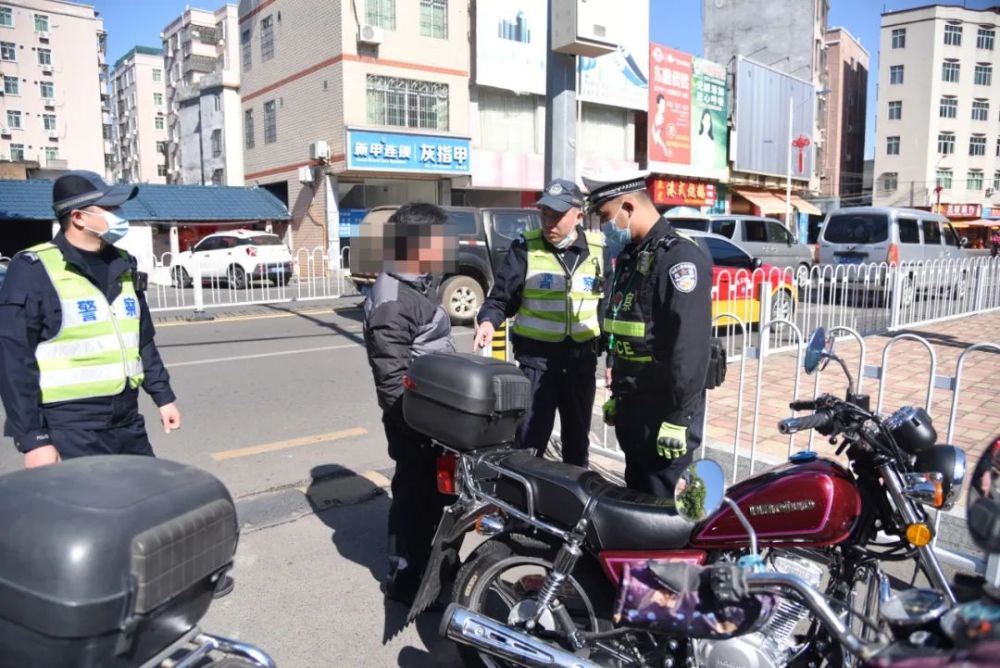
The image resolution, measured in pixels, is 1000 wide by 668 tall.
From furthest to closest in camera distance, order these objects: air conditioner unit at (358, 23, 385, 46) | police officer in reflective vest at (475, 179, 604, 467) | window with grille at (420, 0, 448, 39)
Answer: window with grille at (420, 0, 448, 39), air conditioner unit at (358, 23, 385, 46), police officer in reflective vest at (475, 179, 604, 467)

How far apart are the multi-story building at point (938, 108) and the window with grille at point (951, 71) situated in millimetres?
74

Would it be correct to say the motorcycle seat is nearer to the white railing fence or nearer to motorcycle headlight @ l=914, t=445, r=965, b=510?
motorcycle headlight @ l=914, t=445, r=965, b=510

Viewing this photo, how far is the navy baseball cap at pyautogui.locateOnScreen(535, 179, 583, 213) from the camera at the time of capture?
3635 millimetres

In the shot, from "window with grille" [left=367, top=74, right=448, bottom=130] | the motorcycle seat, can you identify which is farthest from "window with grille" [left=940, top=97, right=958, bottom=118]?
the motorcycle seat

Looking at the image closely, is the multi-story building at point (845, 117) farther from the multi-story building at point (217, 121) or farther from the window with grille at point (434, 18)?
the multi-story building at point (217, 121)

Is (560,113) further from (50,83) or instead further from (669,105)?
(50,83)

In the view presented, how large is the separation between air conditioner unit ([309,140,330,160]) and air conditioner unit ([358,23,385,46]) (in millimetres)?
3236

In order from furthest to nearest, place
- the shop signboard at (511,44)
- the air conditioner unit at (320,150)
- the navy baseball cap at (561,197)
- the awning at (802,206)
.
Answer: the awning at (802,206), the shop signboard at (511,44), the air conditioner unit at (320,150), the navy baseball cap at (561,197)

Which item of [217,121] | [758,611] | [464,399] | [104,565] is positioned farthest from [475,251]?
[217,121]

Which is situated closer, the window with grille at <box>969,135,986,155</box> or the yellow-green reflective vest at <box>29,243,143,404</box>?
the yellow-green reflective vest at <box>29,243,143,404</box>

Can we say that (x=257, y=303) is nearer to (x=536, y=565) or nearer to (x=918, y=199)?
(x=536, y=565)

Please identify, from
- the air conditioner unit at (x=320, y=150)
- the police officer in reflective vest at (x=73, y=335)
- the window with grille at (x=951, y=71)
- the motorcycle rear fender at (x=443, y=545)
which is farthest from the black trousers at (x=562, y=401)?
the window with grille at (x=951, y=71)

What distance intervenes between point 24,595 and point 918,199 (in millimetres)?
63664

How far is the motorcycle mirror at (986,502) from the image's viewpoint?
53.6 inches
